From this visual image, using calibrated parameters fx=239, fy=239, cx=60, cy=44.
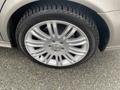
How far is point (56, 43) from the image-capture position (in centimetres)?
181

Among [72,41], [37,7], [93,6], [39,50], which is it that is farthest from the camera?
[39,50]

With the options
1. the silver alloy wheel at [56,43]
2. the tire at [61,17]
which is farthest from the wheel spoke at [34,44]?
the tire at [61,17]

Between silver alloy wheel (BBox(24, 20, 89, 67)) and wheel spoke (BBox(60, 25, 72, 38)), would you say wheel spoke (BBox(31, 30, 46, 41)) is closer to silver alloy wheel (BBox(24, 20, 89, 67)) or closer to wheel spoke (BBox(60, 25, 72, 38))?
silver alloy wheel (BBox(24, 20, 89, 67))

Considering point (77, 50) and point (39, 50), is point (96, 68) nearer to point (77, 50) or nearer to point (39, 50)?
point (77, 50)

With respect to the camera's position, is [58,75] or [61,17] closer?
[61,17]

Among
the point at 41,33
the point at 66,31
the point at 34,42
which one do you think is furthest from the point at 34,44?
the point at 66,31

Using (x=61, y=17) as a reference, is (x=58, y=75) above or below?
below

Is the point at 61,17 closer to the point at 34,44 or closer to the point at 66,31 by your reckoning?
the point at 66,31

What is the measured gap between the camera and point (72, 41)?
1.78 metres

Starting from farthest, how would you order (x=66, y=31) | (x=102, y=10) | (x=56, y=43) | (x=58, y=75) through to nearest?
(x=58, y=75), (x=56, y=43), (x=66, y=31), (x=102, y=10)

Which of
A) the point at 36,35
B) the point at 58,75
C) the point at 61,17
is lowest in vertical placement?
the point at 58,75

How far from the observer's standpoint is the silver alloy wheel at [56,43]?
170 cm

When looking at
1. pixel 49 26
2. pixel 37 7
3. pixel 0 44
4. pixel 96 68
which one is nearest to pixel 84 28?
pixel 49 26

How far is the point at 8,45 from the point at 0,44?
7 centimetres
